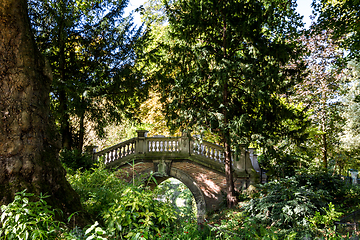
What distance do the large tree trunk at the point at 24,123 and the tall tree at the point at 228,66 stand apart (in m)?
5.79

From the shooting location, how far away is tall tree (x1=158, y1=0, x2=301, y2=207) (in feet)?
29.5

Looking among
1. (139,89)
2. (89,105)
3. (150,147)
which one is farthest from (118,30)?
(150,147)

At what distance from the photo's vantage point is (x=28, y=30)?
14.3ft

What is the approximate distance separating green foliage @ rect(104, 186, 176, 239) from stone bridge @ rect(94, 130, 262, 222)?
8.11 meters

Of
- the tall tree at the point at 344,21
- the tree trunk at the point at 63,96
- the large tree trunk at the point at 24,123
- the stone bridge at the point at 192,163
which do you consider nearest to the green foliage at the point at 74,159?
the tree trunk at the point at 63,96

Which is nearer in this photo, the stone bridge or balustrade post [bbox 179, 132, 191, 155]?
the stone bridge

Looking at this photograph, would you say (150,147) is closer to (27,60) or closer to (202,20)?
(202,20)

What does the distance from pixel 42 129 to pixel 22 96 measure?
59 cm

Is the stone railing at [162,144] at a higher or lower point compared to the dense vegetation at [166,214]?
higher

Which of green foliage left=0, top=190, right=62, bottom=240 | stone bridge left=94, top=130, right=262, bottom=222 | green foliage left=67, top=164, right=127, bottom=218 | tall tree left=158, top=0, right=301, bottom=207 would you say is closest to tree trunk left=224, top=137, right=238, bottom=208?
tall tree left=158, top=0, right=301, bottom=207

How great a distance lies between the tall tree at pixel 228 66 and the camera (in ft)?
29.5

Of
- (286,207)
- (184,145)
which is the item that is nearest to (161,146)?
(184,145)

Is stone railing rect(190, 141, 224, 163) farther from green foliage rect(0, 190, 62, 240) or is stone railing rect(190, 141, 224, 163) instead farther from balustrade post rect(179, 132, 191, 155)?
green foliage rect(0, 190, 62, 240)

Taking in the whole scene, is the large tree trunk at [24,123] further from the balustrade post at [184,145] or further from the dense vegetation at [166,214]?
the balustrade post at [184,145]
